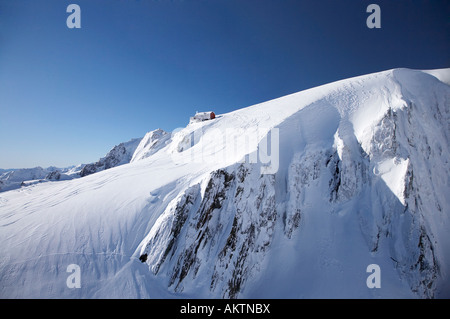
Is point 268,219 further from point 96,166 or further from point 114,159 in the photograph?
point 96,166

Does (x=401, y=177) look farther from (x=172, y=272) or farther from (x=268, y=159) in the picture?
(x=172, y=272)

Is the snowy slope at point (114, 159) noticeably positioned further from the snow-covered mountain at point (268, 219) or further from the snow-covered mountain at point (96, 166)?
the snow-covered mountain at point (268, 219)

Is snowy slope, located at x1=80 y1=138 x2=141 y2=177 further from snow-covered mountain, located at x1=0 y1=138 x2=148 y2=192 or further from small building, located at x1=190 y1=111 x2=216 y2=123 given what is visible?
small building, located at x1=190 y1=111 x2=216 y2=123

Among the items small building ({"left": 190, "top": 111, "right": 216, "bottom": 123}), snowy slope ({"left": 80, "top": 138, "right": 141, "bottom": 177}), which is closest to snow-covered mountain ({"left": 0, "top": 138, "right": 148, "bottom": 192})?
snowy slope ({"left": 80, "top": 138, "right": 141, "bottom": 177})

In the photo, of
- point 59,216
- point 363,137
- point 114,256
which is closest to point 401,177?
point 363,137

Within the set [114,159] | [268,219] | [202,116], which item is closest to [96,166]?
[114,159]
